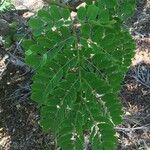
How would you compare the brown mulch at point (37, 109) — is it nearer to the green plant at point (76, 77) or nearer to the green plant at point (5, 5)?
the green plant at point (5, 5)

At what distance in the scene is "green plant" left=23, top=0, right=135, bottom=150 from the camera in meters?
1.70

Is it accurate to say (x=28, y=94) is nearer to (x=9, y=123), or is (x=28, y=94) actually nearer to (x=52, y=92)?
(x=9, y=123)

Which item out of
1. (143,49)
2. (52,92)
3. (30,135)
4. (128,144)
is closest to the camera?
(52,92)

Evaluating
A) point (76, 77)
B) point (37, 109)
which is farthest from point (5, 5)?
point (76, 77)

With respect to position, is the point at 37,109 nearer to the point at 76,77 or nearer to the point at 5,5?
the point at 5,5

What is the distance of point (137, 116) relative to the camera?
2777mm

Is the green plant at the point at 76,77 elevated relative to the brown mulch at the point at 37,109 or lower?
elevated

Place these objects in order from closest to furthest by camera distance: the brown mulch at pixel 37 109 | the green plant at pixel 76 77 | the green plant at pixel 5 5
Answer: the green plant at pixel 76 77, the brown mulch at pixel 37 109, the green plant at pixel 5 5

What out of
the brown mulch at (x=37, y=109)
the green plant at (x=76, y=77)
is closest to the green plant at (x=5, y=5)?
the brown mulch at (x=37, y=109)

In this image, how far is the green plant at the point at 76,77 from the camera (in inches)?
66.8

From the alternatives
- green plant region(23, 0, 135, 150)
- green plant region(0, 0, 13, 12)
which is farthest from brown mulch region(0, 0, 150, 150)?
green plant region(23, 0, 135, 150)

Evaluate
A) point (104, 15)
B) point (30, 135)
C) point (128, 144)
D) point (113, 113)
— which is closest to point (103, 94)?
point (113, 113)

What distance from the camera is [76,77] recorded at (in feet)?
5.57

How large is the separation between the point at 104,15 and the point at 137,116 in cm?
117
